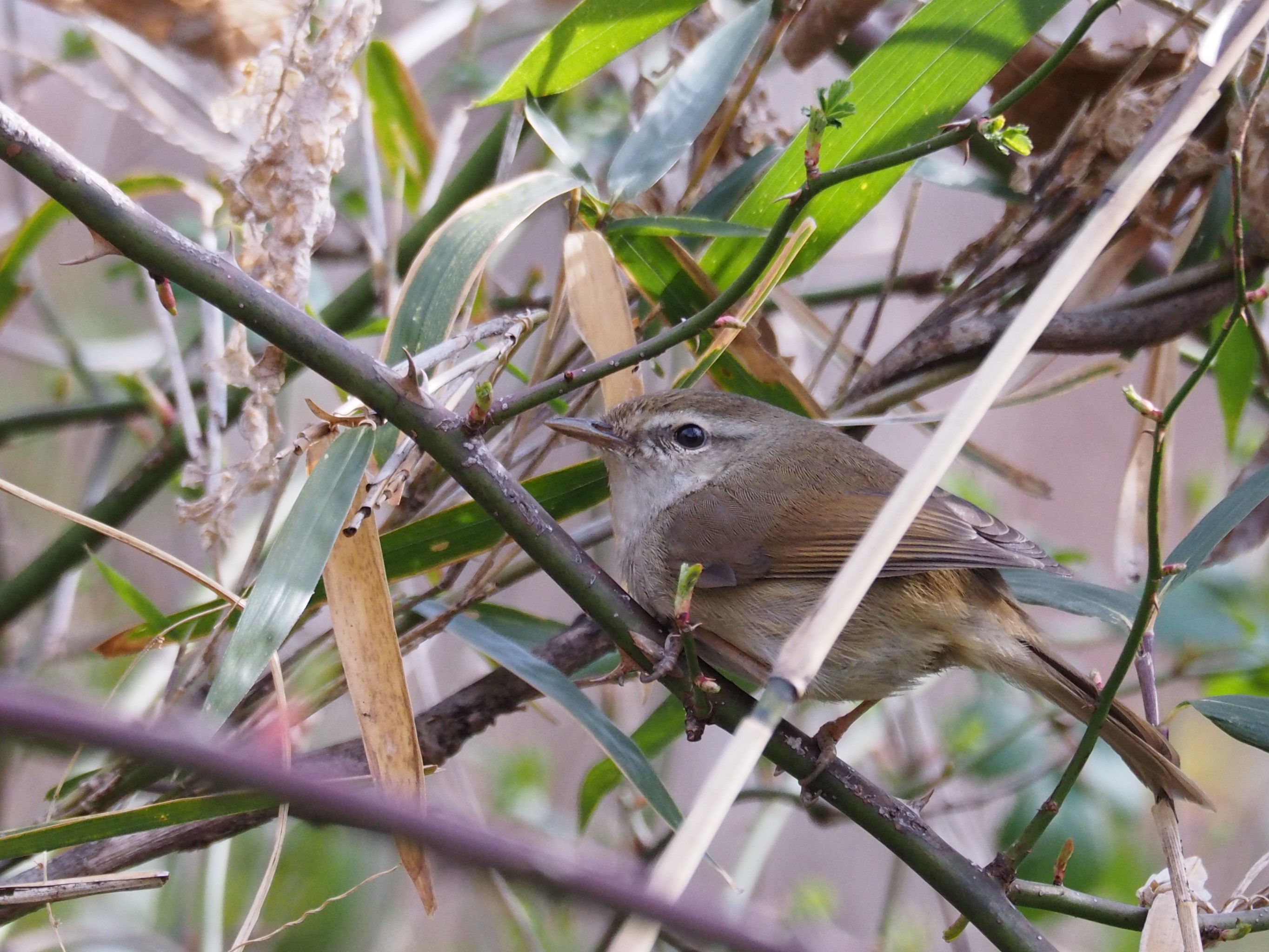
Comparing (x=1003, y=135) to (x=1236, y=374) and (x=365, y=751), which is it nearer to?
(x=365, y=751)

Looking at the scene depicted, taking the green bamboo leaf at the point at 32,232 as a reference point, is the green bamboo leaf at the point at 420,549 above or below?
→ below

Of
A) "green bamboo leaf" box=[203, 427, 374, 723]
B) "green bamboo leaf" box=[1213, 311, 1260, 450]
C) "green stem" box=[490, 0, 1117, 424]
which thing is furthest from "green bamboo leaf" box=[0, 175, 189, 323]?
"green bamboo leaf" box=[1213, 311, 1260, 450]

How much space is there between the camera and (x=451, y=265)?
74.3 inches

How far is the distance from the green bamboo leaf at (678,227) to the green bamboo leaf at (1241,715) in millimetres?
1132

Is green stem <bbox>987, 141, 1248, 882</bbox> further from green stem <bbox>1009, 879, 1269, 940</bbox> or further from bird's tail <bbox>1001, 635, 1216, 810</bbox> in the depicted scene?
bird's tail <bbox>1001, 635, 1216, 810</bbox>

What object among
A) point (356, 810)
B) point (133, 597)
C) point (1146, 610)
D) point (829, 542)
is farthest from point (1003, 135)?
point (133, 597)

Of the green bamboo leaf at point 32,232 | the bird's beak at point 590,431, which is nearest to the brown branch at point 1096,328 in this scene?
the bird's beak at point 590,431

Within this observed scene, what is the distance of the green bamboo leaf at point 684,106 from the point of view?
2.15 metres

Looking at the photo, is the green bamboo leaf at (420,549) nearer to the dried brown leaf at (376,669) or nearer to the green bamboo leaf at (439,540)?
the green bamboo leaf at (439,540)

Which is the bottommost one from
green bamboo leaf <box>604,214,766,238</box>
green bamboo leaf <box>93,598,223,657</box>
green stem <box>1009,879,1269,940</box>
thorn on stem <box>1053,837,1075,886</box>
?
green stem <box>1009,879,1269,940</box>

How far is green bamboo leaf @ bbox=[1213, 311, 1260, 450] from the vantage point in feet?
8.39

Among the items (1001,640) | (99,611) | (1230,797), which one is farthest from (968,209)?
(99,611)

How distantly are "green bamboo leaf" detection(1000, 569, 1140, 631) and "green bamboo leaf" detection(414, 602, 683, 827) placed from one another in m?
0.86

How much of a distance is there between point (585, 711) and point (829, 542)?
25.9 inches
